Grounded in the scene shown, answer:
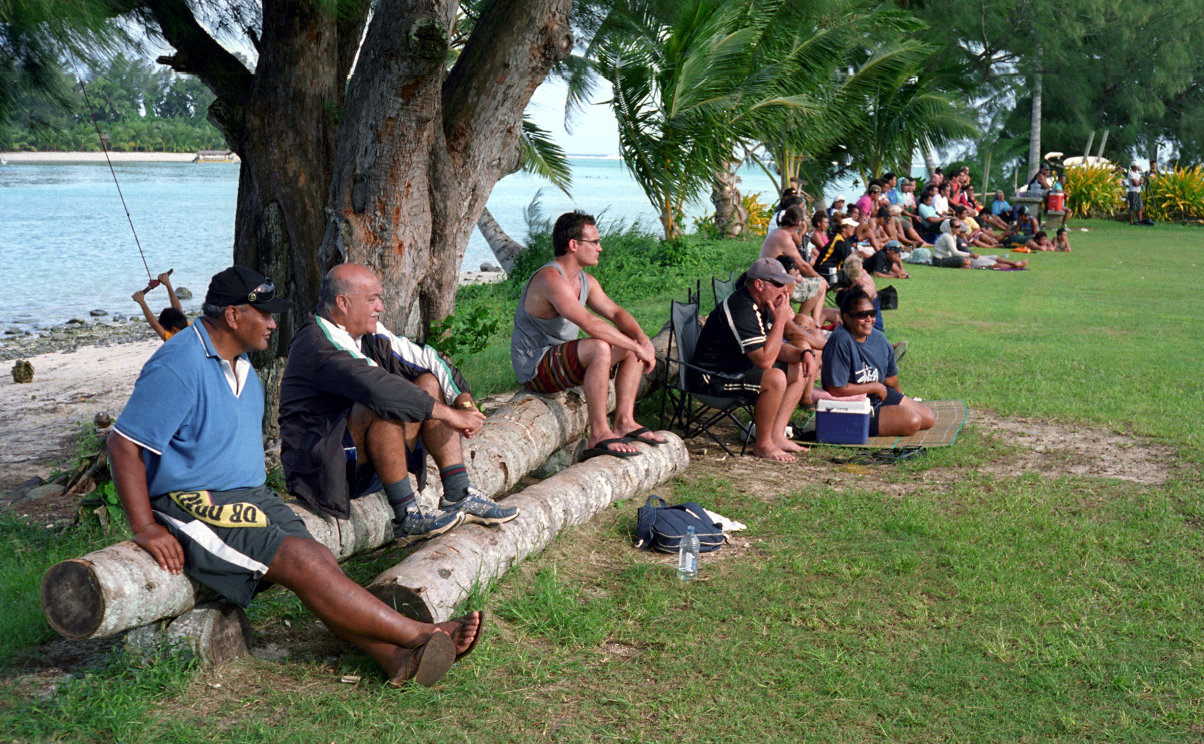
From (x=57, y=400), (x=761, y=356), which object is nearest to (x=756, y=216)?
(x=57, y=400)

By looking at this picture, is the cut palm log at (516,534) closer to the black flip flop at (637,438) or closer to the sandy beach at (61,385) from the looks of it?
the black flip flop at (637,438)

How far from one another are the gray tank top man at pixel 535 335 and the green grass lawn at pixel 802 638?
3.81 feet

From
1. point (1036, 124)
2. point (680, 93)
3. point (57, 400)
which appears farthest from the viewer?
point (1036, 124)

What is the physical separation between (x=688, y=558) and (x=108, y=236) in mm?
35947

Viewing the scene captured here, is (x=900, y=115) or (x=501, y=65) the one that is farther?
(x=900, y=115)

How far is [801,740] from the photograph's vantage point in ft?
11.1

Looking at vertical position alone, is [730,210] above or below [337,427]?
above

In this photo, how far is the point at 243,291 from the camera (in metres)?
3.66

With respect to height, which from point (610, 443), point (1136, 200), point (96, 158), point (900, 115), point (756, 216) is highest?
point (96, 158)

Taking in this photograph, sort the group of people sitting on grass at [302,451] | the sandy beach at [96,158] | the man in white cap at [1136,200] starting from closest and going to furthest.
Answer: the group of people sitting on grass at [302,451] → the man in white cap at [1136,200] → the sandy beach at [96,158]

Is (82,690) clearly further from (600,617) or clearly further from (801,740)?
(801,740)

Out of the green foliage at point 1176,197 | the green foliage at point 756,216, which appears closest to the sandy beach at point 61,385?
the green foliage at point 756,216

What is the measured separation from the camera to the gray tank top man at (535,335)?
6.43 metres

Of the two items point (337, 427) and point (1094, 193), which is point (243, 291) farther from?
point (1094, 193)
